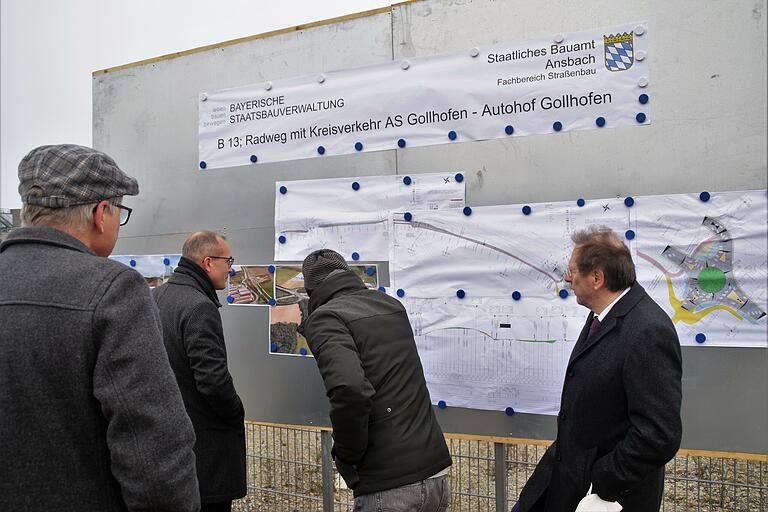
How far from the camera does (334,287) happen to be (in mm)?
2680

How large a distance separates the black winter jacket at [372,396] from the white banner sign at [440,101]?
4.09 feet

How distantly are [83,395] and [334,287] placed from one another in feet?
4.13

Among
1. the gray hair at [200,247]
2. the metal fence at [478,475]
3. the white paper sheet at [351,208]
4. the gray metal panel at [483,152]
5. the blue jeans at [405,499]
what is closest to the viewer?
the blue jeans at [405,499]

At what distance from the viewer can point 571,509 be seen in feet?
7.72

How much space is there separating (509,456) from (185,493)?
218 cm

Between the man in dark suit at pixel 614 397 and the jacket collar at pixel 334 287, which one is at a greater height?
the jacket collar at pixel 334 287

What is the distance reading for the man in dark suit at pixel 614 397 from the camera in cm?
209

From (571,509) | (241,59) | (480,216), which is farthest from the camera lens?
(241,59)

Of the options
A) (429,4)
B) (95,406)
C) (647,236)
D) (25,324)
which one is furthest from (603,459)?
(429,4)

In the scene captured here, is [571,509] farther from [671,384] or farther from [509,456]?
[509,456]

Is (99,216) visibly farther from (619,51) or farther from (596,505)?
(619,51)

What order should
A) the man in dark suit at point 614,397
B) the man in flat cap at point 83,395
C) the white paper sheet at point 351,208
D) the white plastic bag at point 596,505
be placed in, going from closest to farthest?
the man in flat cap at point 83,395 < the man in dark suit at point 614,397 < the white plastic bag at point 596,505 < the white paper sheet at point 351,208

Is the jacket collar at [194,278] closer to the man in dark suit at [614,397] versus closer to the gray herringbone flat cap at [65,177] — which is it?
the gray herringbone flat cap at [65,177]

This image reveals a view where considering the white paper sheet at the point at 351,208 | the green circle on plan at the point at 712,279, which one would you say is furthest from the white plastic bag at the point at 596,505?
the white paper sheet at the point at 351,208
